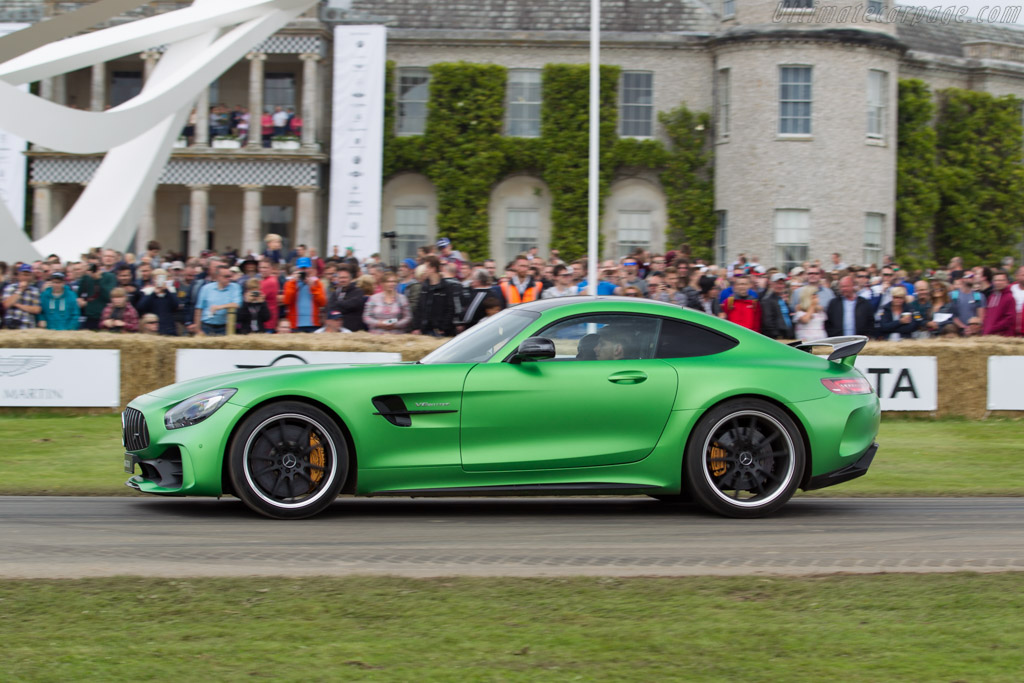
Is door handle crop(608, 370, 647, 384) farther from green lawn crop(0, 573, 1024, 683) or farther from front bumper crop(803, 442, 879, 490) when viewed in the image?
green lawn crop(0, 573, 1024, 683)

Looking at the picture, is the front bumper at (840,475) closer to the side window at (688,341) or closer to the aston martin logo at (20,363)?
the side window at (688,341)

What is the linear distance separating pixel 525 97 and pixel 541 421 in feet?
101

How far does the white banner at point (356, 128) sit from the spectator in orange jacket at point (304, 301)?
18382 millimetres

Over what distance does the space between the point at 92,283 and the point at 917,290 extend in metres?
11.3

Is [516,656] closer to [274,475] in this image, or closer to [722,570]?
[722,570]

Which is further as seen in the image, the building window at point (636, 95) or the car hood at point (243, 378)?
the building window at point (636, 95)

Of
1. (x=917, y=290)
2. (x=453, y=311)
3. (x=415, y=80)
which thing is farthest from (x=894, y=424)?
(x=415, y=80)

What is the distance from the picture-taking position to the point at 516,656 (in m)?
5.00

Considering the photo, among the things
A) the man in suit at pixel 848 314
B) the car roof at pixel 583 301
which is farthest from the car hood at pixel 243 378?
the man in suit at pixel 848 314

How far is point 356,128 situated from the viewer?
36250 millimetres

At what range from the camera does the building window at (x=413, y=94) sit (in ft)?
125

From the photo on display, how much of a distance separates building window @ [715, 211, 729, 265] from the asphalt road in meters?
27.2

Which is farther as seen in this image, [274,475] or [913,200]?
[913,200]

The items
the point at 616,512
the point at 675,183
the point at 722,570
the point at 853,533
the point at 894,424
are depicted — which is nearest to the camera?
the point at 722,570
